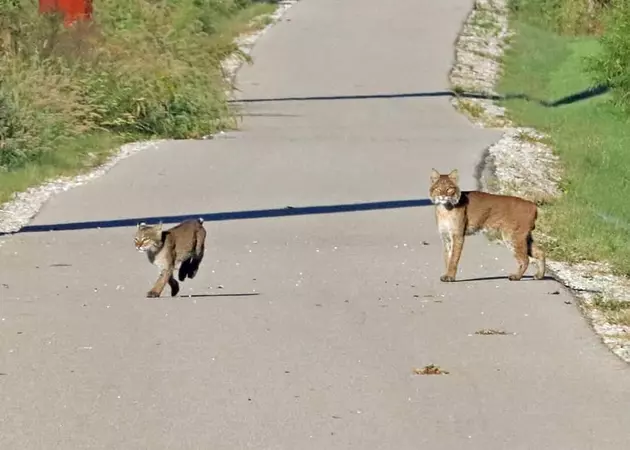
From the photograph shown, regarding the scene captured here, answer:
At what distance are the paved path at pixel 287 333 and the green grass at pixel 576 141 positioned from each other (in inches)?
46.4

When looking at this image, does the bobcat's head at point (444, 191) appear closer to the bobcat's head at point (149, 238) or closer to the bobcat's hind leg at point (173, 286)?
the bobcat's hind leg at point (173, 286)

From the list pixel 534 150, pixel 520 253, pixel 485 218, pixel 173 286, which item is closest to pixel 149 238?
pixel 173 286

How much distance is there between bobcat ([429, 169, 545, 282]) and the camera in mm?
12524

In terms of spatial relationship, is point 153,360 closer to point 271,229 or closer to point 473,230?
point 473,230

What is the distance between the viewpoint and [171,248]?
1163 centimetres

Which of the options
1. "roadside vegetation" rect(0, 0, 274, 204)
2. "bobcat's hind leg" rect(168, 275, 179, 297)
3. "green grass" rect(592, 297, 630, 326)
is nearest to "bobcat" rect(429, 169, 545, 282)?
"green grass" rect(592, 297, 630, 326)

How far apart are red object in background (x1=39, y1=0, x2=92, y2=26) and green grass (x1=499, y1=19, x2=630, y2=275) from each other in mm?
7061

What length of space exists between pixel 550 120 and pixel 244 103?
200 inches

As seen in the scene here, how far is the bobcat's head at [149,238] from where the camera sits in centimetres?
1146

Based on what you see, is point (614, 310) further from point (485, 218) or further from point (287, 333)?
point (287, 333)

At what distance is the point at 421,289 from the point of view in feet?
39.5

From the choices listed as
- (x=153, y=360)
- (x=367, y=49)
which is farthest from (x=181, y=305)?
(x=367, y=49)

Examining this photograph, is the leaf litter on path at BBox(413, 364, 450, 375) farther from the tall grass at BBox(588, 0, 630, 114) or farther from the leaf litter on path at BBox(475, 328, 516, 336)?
the tall grass at BBox(588, 0, 630, 114)

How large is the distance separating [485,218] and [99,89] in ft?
34.8
